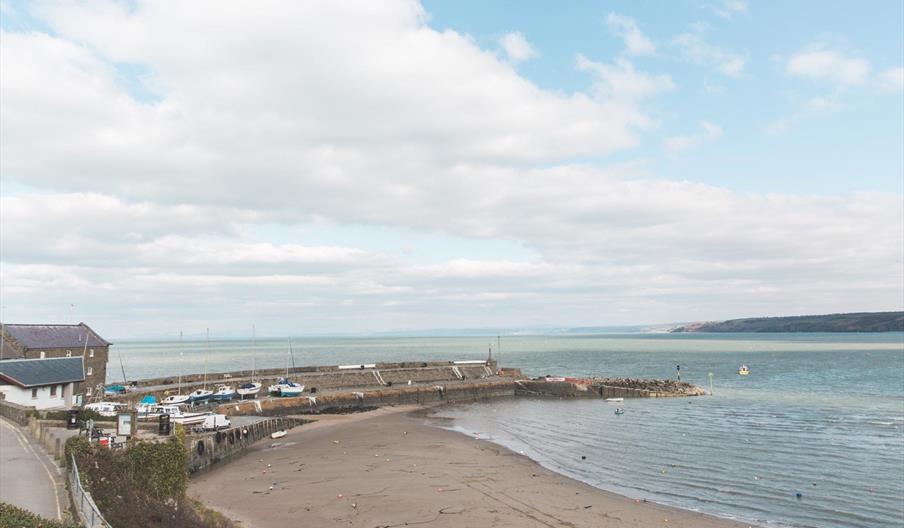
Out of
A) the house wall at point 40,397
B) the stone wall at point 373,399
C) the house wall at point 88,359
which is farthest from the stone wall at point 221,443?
the house wall at point 88,359

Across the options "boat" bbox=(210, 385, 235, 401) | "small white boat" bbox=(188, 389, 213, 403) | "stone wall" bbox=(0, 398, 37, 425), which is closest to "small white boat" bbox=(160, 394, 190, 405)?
"small white boat" bbox=(188, 389, 213, 403)

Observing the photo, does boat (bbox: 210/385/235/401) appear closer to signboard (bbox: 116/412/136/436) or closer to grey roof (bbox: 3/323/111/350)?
grey roof (bbox: 3/323/111/350)

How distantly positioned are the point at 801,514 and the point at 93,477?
99.4 feet

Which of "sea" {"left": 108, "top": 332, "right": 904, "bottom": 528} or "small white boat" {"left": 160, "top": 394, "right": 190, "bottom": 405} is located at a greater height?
"small white boat" {"left": 160, "top": 394, "right": 190, "bottom": 405}

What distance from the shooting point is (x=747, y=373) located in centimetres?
11312

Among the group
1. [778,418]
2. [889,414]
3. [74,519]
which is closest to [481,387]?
[778,418]

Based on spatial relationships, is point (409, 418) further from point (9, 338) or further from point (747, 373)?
point (747, 373)

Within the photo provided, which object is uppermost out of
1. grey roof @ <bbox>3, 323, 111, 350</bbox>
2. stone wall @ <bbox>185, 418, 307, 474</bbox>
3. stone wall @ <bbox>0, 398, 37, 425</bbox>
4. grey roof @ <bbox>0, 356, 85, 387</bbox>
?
grey roof @ <bbox>3, 323, 111, 350</bbox>

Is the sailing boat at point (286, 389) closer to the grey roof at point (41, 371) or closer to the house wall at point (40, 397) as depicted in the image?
the grey roof at point (41, 371)

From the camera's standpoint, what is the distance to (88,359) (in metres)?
62.1

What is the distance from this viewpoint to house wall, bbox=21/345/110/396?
57037 mm

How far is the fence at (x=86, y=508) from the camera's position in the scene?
1385 cm

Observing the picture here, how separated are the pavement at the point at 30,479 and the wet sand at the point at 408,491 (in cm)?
769

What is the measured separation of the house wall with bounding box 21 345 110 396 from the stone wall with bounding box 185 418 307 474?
63.3 feet
